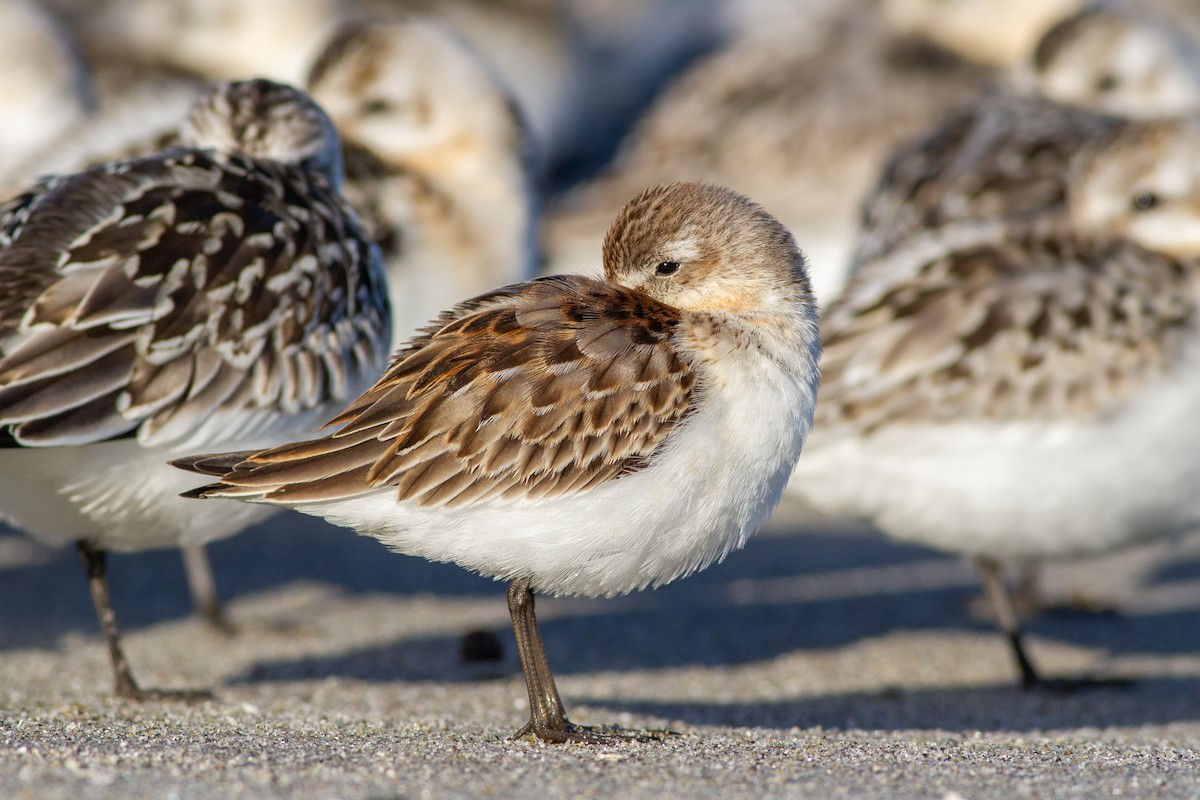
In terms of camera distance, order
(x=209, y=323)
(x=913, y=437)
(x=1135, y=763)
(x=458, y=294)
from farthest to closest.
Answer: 1. (x=458, y=294)
2. (x=913, y=437)
3. (x=209, y=323)
4. (x=1135, y=763)

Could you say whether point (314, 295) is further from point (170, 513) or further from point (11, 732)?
point (11, 732)

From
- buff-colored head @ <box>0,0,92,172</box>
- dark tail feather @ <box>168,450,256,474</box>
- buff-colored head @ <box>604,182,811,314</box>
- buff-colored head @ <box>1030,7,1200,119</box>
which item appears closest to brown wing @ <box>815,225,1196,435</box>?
buff-colored head @ <box>604,182,811,314</box>

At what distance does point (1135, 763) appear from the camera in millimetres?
4496

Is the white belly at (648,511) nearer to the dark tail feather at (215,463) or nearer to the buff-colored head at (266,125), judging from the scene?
the dark tail feather at (215,463)

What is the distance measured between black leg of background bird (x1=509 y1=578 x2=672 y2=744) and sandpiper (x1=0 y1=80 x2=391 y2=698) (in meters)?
1.31

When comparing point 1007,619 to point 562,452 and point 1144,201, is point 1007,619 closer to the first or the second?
point 1144,201

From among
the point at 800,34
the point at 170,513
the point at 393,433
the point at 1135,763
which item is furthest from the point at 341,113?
the point at 800,34

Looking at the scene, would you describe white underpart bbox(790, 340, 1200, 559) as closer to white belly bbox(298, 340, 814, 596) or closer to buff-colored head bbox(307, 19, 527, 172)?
white belly bbox(298, 340, 814, 596)

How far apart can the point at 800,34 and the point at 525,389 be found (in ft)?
38.6

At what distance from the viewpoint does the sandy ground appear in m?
4.07

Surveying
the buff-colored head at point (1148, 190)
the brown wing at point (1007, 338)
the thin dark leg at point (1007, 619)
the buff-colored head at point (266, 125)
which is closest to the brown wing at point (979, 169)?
the buff-colored head at point (1148, 190)

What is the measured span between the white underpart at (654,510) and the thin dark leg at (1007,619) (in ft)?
8.77

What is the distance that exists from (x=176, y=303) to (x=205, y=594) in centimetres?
234

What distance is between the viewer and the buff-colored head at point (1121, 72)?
10.4 metres
